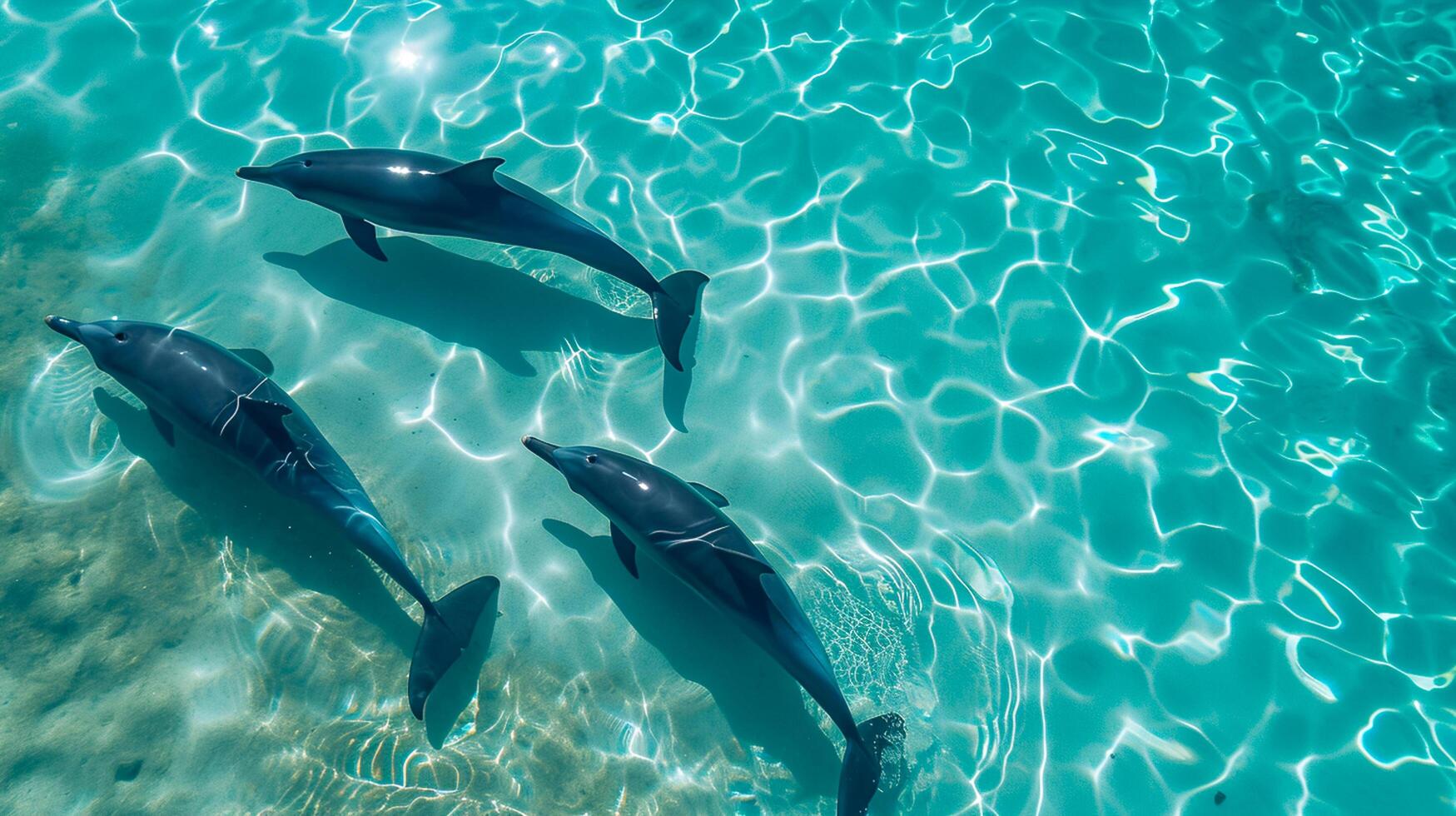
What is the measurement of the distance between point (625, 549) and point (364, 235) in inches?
126

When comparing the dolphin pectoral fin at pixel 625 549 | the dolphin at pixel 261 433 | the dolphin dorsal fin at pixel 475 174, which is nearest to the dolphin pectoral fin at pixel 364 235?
the dolphin dorsal fin at pixel 475 174

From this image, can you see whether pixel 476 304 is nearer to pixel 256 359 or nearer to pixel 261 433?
pixel 256 359

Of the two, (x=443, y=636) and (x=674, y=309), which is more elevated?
(x=674, y=309)

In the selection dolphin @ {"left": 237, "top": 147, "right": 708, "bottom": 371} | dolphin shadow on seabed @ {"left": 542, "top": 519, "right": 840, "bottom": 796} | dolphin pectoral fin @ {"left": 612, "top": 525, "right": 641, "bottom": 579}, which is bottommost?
dolphin shadow on seabed @ {"left": 542, "top": 519, "right": 840, "bottom": 796}

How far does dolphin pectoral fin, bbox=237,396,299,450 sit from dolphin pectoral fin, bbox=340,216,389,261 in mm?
1582

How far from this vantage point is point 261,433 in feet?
15.0

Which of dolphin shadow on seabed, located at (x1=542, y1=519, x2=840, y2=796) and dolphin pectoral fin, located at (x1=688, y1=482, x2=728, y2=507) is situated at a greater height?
dolphin pectoral fin, located at (x1=688, y1=482, x2=728, y2=507)

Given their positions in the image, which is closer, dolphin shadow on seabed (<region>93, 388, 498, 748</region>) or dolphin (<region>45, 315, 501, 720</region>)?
dolphin (<region>45, 315, 501, 720</region>)

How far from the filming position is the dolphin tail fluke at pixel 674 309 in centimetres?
559

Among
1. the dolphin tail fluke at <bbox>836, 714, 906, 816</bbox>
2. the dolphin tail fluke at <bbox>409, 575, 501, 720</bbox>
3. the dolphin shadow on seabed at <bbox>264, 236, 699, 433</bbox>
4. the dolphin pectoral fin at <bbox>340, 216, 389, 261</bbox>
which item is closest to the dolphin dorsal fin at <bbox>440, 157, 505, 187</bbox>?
the dolphin pectoral fin at <bbox>340, 216, 389, 261</bbox>

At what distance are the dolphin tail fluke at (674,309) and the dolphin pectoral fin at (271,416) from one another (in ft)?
8.29

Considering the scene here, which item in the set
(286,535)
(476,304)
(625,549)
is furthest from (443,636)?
(476,304)

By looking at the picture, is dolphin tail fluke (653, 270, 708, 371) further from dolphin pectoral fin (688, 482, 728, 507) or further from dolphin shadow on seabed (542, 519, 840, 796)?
dolphin shadow on seabed (542, 519, 840, 796)

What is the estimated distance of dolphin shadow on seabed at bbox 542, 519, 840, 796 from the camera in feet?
16.4
